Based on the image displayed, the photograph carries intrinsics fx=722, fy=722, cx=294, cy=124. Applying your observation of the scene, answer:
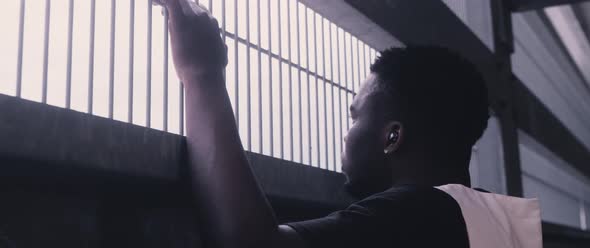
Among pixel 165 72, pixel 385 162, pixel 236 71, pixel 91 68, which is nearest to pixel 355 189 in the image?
pixel 385 162

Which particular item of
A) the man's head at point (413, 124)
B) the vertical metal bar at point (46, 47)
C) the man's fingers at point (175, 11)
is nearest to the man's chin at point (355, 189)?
the man's head at point (413, 124)

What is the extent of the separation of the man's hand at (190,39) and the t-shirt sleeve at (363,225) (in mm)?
242

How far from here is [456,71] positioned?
1.28 meters

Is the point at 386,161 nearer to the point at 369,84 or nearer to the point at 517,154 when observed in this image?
the point at 369,84

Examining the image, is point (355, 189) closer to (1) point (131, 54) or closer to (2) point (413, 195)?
(2) point (413, 195)

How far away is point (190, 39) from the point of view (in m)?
0.96

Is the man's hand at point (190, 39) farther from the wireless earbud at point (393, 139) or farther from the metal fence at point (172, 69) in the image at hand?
the wireless earbud at point (393, 139)

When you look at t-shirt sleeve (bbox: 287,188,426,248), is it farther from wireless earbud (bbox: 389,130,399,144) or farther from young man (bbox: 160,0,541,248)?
wireless earbud (bbox: 389,130,399,144)

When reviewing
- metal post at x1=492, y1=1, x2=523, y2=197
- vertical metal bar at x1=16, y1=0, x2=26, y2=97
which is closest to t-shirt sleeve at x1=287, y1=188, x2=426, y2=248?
vertical metal bar at x1=16, y1=0, x2=26, y2=97

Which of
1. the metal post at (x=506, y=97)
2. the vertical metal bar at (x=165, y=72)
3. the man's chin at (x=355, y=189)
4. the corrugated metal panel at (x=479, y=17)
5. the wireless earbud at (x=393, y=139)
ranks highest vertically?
the corrugated metal panel at (x=479, y=17)

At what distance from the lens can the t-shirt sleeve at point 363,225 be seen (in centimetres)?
92

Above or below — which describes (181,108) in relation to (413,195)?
above

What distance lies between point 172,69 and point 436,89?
18.1 inches

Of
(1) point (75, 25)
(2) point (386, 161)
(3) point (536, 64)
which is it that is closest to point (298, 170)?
(2) point (386, 161)
